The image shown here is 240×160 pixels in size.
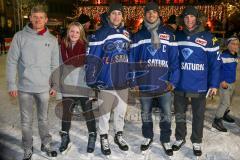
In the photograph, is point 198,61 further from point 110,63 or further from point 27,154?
point 27,154

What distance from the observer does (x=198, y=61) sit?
4059 mm

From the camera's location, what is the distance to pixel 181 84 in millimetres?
4211

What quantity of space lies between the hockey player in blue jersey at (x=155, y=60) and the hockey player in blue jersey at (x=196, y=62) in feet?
0.41

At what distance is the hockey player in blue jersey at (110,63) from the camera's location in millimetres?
4145

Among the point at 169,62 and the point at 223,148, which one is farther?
the point at 223,148

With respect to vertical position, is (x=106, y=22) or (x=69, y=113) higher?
(x=106, y=22)

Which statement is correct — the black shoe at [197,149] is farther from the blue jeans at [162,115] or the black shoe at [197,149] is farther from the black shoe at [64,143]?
the black shoe at [64,143]

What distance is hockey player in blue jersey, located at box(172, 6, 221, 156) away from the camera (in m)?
4.05

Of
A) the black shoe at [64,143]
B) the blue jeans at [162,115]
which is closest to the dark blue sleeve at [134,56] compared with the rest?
the blue jeans at [162,115]

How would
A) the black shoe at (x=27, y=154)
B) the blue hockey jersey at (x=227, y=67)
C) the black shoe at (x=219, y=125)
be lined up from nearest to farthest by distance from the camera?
the black shoe at (x=27, y=154)
the blue hockey jersey at (x=227, y=67)
the black shoe at (x=219, y=125)

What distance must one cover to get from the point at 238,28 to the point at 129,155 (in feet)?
121

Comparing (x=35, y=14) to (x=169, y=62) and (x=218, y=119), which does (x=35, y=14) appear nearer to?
(x=169, y=62)

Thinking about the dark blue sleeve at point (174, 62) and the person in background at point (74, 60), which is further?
the person in background at point (74, 60)

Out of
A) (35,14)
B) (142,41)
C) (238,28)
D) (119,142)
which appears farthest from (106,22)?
(238,28)
